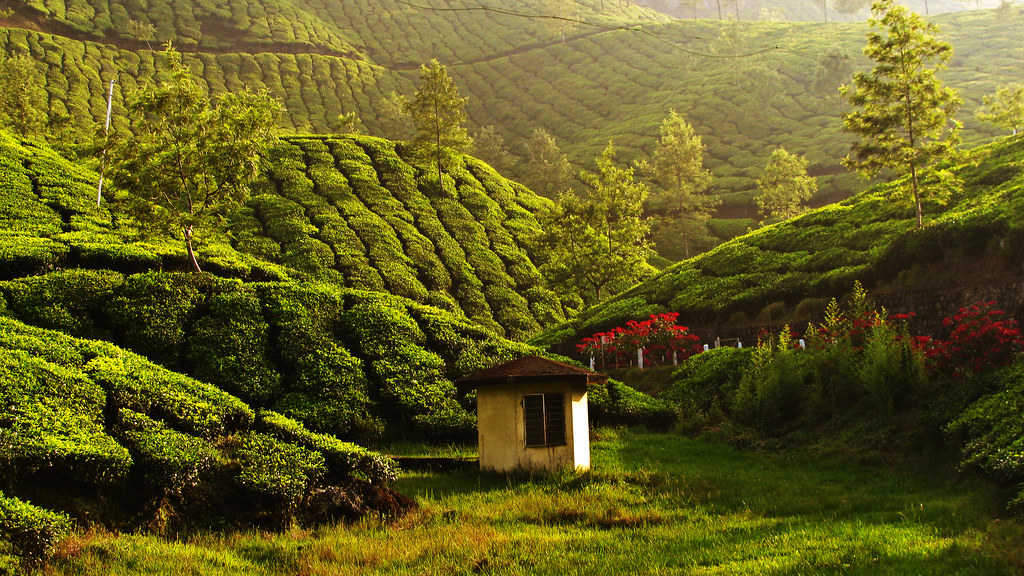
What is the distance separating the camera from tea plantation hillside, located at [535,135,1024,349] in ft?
65.8

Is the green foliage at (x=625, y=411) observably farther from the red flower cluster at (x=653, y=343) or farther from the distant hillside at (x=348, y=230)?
the distant hillside at (x=348, y=230)

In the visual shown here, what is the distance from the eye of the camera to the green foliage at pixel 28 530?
7.97 metres

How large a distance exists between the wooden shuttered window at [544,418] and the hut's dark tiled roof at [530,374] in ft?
1.32

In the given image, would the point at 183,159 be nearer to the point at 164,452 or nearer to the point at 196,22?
the point at 164,452

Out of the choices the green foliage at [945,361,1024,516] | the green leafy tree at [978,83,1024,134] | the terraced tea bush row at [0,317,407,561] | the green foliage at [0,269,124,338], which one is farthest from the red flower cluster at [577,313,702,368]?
the green leafy tree at [978,83,1024,134]

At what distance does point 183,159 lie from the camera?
75.0 ft

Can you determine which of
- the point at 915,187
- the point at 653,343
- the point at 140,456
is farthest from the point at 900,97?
the point at 140,456

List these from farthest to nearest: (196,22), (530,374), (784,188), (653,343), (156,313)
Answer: (196,22)
(784,188)
(653,343)
(156,313)
(530,374)

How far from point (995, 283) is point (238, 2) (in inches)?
4197

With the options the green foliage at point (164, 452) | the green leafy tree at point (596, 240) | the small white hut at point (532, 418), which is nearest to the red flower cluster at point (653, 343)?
the green leafy tree at point (596, 240)

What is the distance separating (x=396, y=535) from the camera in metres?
9.84

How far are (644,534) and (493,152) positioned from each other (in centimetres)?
6315

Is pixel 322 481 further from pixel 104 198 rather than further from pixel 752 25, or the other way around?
pixel 752 25

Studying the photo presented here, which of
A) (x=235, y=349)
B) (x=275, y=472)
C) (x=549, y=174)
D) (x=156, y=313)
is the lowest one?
(x=275, y=472)
